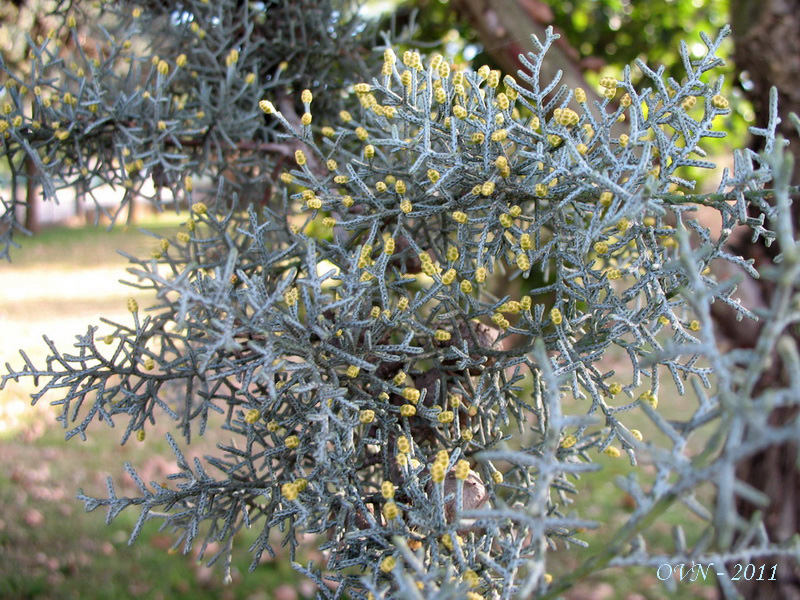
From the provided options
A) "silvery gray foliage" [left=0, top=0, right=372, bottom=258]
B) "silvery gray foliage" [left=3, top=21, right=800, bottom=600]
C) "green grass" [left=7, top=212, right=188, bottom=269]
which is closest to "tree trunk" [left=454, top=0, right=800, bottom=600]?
"silvery gray foliage" [left=0, top=0, right=372, bottom=258]

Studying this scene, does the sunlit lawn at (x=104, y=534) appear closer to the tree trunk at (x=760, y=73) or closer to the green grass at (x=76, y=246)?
the tree trunk at (x=760, y=73)

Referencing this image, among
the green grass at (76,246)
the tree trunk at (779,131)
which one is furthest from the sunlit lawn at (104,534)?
the green grass at (76,246)

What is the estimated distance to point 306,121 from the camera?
40.5 inches

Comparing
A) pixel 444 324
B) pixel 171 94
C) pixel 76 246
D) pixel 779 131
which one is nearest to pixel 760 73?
pixel 779 131

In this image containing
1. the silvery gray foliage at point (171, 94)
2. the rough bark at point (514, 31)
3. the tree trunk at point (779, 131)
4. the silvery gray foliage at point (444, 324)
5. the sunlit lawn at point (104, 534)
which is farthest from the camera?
the sunlit lawn at point (104, 534)

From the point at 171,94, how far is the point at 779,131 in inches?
80.1

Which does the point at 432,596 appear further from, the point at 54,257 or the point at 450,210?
the point at 54,257

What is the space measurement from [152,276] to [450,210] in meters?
0.51

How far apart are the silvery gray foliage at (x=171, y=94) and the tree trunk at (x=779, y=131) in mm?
1380

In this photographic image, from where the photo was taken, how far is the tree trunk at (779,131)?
2.07 meters

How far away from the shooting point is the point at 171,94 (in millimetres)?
1443

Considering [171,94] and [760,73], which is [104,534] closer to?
[171,94]

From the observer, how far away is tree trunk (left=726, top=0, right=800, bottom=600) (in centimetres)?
207

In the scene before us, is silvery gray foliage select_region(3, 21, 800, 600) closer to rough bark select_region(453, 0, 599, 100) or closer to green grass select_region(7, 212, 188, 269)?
rough bark select_region(453, 0, 599, 100)
